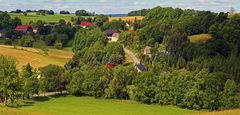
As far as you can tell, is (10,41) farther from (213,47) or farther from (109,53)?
(213,47)

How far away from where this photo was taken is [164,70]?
280ft

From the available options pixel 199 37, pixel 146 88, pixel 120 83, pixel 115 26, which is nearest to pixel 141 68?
pixel 120 83

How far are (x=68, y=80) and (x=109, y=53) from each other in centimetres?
2688

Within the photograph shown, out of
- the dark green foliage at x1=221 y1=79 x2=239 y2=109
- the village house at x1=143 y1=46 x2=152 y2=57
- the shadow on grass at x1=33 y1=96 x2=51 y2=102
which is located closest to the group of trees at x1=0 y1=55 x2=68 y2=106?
the shadow on grass at x1=33 y1=96 x2=51 y2=102

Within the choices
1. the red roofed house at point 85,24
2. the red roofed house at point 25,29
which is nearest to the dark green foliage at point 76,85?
the red roofed house at point 25,29

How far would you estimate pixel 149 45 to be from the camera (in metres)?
123

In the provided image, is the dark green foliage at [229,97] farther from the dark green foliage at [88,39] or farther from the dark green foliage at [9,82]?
the dark green foliage at [88,39]

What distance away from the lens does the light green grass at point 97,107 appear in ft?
203

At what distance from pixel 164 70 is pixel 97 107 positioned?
22.4 meters

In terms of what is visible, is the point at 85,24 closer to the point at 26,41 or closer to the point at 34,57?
the point at 26,41

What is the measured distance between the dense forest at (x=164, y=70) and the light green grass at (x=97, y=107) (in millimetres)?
2902

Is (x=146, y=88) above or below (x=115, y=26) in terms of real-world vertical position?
above

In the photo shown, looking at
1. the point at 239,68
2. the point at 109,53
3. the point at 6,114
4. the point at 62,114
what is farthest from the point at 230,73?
the point at 6,114

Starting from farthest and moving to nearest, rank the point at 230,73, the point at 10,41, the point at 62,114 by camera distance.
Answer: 1. the point at 10,41
2. the point at 230,73
3. the point at 62,114
